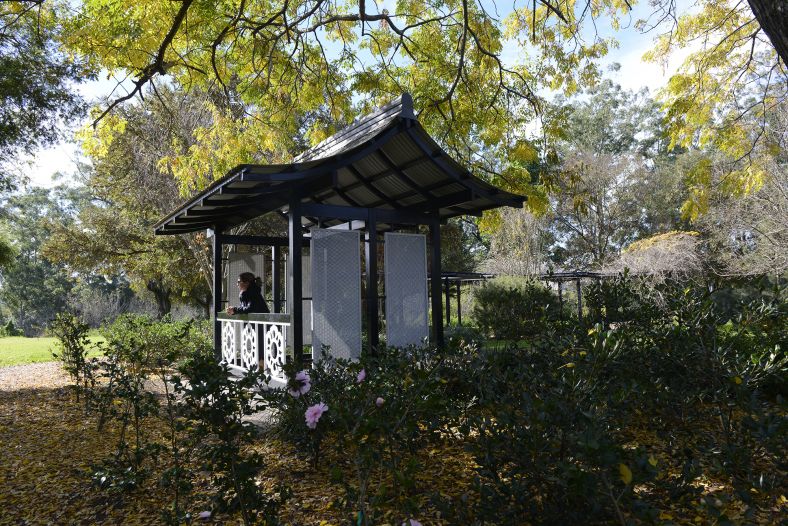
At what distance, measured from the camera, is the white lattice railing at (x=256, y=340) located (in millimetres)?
6285

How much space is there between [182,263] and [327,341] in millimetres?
11764

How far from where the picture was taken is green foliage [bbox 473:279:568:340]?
12.5 metres

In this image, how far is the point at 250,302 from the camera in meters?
7.59

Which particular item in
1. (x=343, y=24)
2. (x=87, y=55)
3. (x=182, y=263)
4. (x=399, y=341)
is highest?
(x=343, y=24)

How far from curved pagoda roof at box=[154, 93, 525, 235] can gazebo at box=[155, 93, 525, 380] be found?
13mm

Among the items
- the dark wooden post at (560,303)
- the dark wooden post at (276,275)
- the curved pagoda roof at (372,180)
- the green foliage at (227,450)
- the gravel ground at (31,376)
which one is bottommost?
the gravel ground at (31,376)

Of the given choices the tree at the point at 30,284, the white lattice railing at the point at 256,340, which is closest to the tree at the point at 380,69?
the white lattice railing at the point at 256,340

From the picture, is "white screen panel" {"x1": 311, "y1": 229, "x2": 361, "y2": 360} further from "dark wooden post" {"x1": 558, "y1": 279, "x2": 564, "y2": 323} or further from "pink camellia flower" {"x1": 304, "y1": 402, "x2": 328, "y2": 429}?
"pink camellia flower" {"x1": 304, "y1": 402, "x2": 328, "y2": 429}

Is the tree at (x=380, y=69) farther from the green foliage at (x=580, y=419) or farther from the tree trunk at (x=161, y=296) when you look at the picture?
the tree trunk at (x=161, y=296)

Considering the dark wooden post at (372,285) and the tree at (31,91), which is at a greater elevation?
the tree at (31,91)

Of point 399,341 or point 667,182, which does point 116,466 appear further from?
point 667,182

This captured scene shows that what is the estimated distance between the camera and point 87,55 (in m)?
6.69

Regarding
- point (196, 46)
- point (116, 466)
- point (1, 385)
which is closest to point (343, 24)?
point (196, 46)

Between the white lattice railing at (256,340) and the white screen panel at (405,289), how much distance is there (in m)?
1.34
